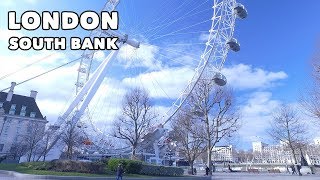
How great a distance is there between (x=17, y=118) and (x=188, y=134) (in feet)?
148

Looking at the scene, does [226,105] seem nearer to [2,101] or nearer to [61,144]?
[61,144]

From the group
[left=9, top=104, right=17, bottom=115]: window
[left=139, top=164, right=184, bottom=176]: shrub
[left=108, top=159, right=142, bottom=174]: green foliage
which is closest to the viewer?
[left=108, top=159, right=142, bottom=174]: green foliage

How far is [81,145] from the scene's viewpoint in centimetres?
5294

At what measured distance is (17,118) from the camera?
219 ft

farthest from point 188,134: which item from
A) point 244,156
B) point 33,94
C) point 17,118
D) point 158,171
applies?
point 244,156

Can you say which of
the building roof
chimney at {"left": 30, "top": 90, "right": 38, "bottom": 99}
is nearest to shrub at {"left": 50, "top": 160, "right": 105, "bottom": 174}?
the building roof

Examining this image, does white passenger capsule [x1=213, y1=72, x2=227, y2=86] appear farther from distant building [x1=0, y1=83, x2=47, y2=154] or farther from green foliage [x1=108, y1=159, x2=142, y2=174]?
distant building [x1=0, y1=83, x2=47, y2=154]

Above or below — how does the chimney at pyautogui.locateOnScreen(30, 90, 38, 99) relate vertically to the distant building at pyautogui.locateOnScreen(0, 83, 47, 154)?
above

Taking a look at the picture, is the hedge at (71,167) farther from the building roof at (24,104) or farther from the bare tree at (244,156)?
the bare tree at (244,156)

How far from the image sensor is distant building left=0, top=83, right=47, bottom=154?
206ft

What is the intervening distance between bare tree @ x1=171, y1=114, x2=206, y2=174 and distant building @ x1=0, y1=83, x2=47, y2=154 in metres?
32.9

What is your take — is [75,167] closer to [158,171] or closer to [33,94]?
[158,171]

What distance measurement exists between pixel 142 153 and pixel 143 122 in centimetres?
589

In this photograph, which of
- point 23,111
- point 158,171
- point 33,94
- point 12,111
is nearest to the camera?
point 158,171
